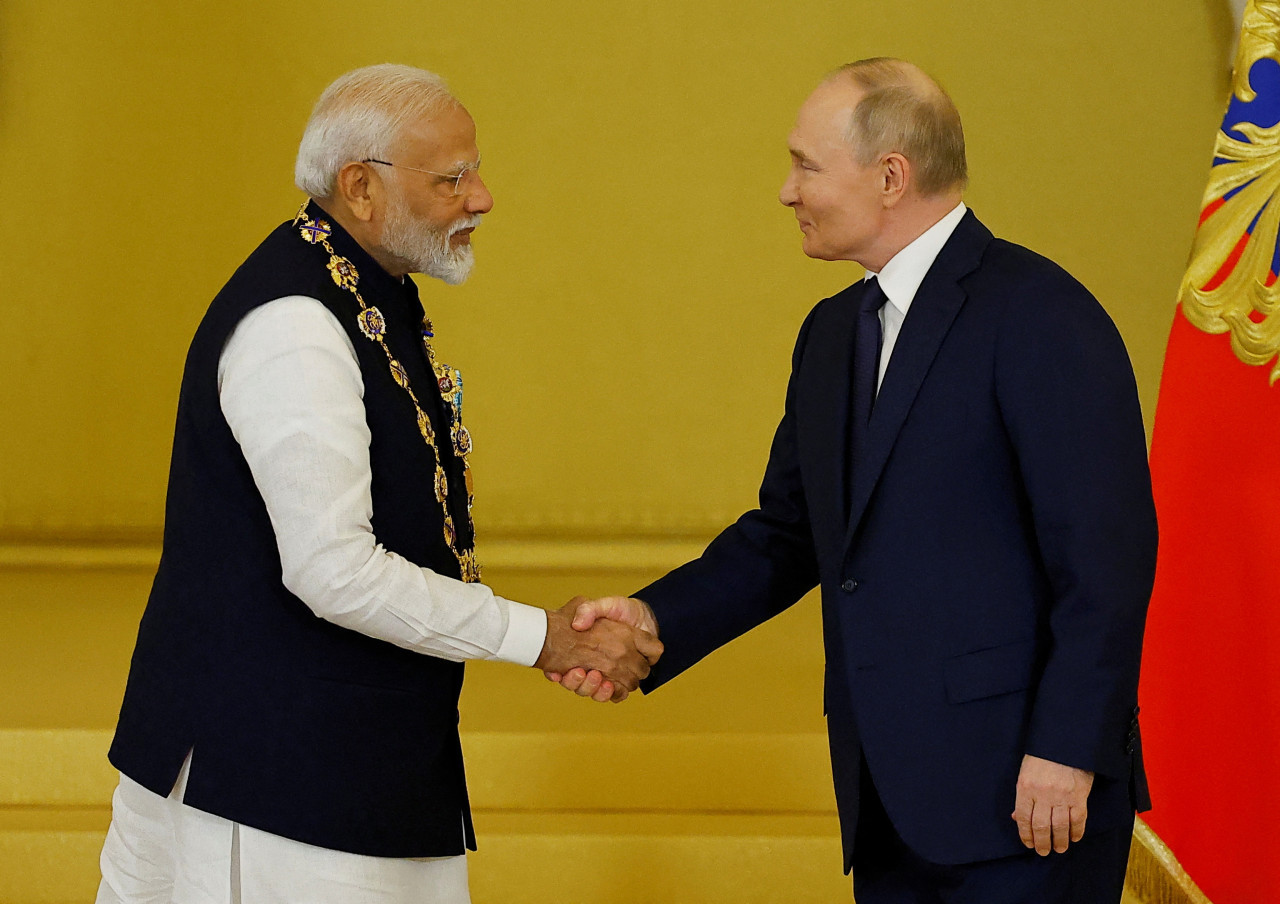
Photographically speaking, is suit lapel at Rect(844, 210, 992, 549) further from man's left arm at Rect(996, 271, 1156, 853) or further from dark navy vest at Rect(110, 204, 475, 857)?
dark navy vest at Rect(110, 204, 475, 857)

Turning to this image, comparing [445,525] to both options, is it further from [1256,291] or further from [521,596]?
[521,596]

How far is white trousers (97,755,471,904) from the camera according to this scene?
2094mm

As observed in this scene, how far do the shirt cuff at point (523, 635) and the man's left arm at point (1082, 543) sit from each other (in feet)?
2.66

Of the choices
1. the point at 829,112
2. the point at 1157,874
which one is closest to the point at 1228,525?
the point at 1157,874

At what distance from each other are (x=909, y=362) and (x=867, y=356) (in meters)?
0.14

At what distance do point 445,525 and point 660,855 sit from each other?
157 cm

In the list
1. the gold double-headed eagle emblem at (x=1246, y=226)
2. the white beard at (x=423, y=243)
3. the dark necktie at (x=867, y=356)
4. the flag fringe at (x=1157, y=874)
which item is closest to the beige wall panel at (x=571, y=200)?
the gold double-headed eagle emblem at (x=1246, y=226)

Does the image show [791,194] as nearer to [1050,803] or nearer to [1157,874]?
[1050,803]

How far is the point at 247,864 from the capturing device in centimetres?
210

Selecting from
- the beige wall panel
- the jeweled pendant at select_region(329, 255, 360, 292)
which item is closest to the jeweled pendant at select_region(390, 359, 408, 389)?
the jeweled pendant at select_region(329, 255, 360, 292)

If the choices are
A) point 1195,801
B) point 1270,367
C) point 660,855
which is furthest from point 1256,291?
point 660,855

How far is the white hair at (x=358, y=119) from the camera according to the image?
7.50 ft

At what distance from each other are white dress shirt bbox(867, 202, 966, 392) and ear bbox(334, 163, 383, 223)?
0.88m

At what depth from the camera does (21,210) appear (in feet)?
17.6
